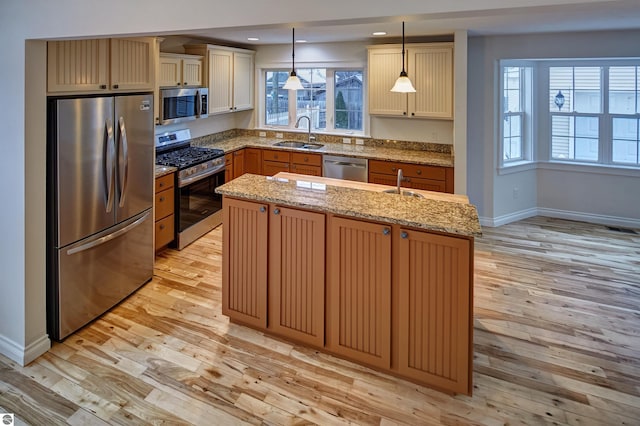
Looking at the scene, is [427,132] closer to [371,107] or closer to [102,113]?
[371,107]

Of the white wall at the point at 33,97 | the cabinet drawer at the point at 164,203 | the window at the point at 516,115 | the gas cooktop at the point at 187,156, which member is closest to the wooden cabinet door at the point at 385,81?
the window at the point at 516,115

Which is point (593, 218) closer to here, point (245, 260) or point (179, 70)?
point (245, 260)

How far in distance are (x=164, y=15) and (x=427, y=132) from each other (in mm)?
3952

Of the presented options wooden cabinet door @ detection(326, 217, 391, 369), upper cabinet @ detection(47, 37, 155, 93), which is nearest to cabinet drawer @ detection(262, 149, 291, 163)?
upper cabinet @ detection(47, 37, 155, 93)

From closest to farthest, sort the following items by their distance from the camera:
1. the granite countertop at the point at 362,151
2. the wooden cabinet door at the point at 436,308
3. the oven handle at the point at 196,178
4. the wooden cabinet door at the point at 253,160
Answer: the wooden cabinet door at the point at 436,308 < the oven handle at the point at 196,178 < the granite countertop at the point at 362,151 < the wooden cabinet door at the point at 253,160

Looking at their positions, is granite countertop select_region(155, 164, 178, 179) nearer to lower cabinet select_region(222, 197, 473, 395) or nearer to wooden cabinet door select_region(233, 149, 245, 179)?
wooden cabinet door select_region(233, 149, 245, 179)

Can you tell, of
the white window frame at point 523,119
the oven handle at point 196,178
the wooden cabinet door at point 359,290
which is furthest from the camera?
the white window frame at point 523,119

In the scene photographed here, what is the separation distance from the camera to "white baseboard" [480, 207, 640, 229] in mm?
5375

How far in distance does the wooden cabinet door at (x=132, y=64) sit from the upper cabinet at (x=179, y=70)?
0.85m

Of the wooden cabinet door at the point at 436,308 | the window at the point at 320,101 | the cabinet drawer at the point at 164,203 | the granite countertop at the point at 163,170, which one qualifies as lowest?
the wooden cabinet door at the point at 436,308

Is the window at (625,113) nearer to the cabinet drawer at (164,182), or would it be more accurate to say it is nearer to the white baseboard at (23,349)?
the cabinet drawer at (164,182)

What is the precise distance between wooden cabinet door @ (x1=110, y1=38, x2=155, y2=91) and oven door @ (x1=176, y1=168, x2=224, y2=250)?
4.10 feet

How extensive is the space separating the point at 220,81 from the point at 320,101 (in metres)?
1.46

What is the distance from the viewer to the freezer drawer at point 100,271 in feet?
9.11
